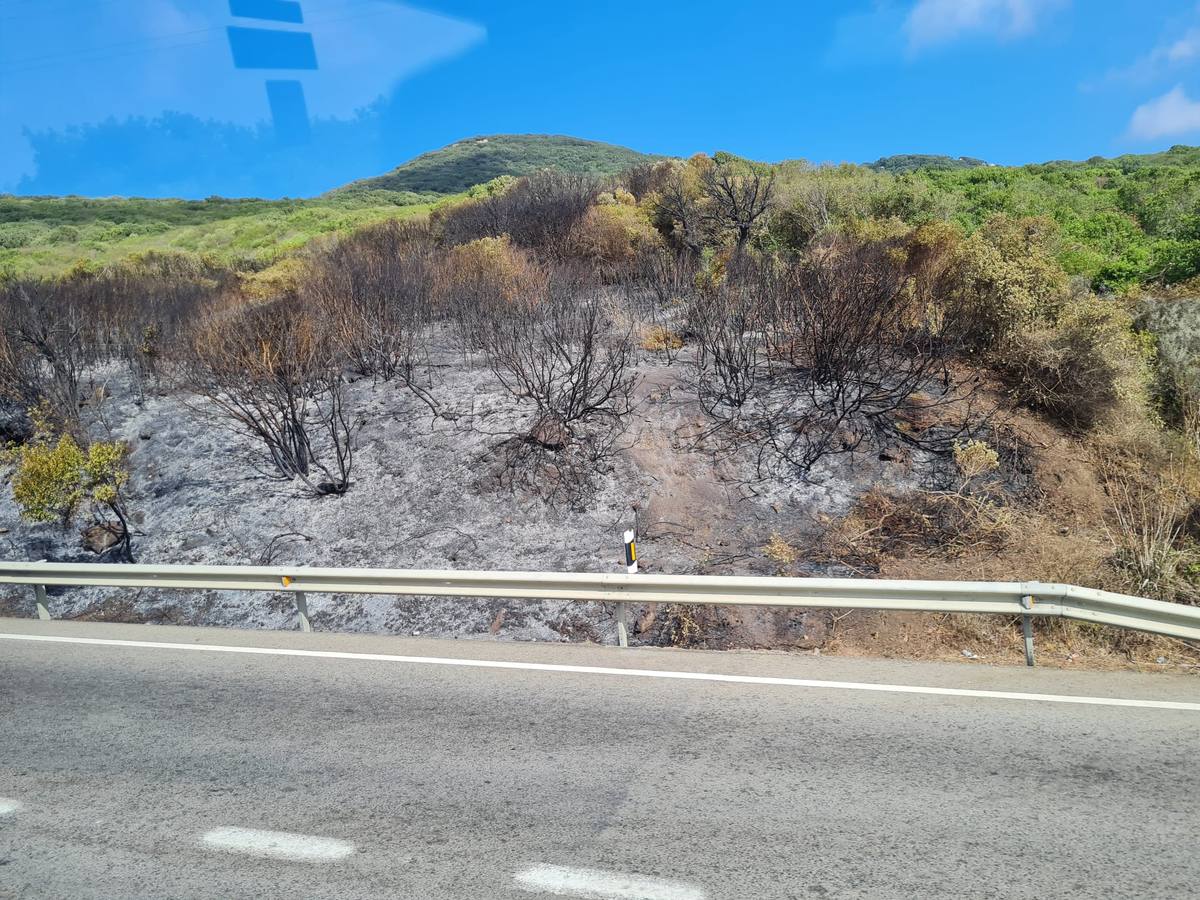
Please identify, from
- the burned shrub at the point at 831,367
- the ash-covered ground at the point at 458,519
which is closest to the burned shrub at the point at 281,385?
the ash-covered ground at the point at 458,519

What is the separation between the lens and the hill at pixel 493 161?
262 feet

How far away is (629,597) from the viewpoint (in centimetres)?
739

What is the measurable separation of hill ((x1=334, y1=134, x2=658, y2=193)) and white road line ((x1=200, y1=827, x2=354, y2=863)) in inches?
2860

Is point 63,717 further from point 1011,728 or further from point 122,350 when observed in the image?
point 122,350

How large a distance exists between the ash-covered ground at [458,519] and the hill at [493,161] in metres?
62.2

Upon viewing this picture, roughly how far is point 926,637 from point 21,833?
23.8 ft

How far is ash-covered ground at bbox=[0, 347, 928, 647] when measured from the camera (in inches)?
397

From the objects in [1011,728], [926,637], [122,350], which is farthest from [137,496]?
[1011,728]

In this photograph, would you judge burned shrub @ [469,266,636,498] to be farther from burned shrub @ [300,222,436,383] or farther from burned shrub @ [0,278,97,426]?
burned shrub @ [0,278,97,426]

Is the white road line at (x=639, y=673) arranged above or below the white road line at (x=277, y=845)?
below

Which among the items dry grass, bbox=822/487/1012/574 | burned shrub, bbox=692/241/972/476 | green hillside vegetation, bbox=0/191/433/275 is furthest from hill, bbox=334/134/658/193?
dry grass, bbox=822/487/1012/574

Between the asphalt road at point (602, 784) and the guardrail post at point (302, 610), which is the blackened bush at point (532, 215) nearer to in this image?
the guardrail post at point (302, 610)

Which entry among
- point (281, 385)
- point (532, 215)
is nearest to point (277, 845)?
point (281, 385)

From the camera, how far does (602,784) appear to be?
449cm
